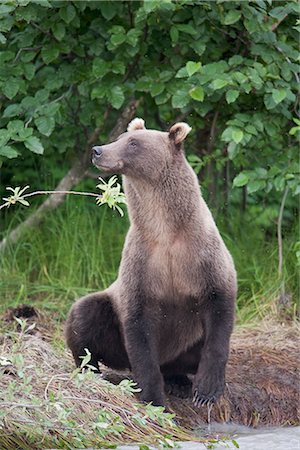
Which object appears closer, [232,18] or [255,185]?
[232,18]

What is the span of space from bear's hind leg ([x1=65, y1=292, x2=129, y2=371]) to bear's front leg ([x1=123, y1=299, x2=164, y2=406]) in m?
0.37

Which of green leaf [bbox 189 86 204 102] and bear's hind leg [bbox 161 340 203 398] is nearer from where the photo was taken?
bear's hind leg [bbox 161 340 203 398]

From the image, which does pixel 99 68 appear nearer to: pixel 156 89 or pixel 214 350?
pixel 156 89

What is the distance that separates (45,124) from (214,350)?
2221mm

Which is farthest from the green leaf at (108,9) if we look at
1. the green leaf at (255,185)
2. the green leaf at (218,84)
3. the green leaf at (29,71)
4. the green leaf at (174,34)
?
the green leaf at (255,185)

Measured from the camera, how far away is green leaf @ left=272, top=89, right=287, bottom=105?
6965mm

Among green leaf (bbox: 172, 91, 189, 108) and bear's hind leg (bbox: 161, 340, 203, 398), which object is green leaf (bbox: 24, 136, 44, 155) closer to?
green leaf (bbox: 172, 91, 189, 108)

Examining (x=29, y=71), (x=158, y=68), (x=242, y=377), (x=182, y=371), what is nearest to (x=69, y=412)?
(x=182, y=371)

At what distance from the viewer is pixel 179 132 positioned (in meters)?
5.98

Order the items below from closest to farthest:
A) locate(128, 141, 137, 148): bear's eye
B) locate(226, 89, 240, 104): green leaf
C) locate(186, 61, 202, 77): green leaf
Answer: locate(128, 141, 137, 148): bear's eye
locate(186, 61, 202, 77): green leaf
locate(226, 89, 240, 104): green leaf

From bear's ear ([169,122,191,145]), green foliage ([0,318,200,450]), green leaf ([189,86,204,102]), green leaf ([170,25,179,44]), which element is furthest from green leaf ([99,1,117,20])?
green foliage ([0,318,200,450])

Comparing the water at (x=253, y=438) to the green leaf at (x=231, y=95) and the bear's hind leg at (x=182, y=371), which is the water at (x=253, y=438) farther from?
the green leaf at (x=231, y=95)

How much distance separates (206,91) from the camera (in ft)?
23.6

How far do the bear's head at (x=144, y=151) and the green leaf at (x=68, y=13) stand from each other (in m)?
1.52
